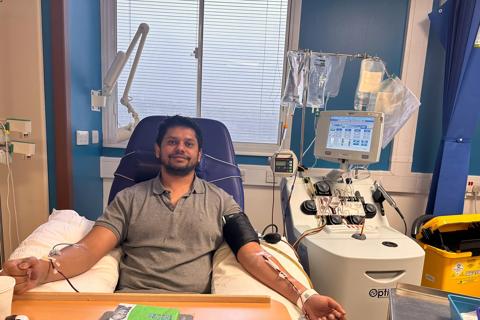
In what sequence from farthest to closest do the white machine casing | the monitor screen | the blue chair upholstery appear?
the monitor screen, the blue chair upholstery, the white machine casing

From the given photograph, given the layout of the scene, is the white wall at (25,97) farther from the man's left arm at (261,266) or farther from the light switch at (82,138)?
the man's left arm at (261,266)

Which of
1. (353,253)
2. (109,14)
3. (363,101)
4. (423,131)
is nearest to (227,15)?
(109,14)

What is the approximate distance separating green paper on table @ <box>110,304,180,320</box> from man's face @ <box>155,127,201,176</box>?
71 cm

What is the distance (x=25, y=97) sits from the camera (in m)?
1.83

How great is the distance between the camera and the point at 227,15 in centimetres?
245

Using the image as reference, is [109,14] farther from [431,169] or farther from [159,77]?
[431,169]

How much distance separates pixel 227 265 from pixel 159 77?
5.76 feet

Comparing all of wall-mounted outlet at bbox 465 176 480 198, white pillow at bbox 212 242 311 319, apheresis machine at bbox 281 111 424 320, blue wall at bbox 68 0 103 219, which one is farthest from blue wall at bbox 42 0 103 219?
wall-mounted outlet at bbox 465 176 480 198

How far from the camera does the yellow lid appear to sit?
187cm

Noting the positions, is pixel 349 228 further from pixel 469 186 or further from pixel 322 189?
pixel 469 186

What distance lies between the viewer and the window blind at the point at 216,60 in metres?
2.45

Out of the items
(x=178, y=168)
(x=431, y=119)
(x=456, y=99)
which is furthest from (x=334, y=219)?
(x=431, y=119)

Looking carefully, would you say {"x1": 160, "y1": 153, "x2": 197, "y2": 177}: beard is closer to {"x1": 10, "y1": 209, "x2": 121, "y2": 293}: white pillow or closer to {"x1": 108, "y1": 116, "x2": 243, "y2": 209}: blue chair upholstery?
{"x1": 108, "y1": 116, "x2": 243, "y2": 209}: blue chair upholstery

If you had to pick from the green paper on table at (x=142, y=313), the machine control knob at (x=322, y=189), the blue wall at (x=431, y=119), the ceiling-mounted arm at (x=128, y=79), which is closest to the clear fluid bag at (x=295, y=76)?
the machine control knob at (x=322, y=189)
